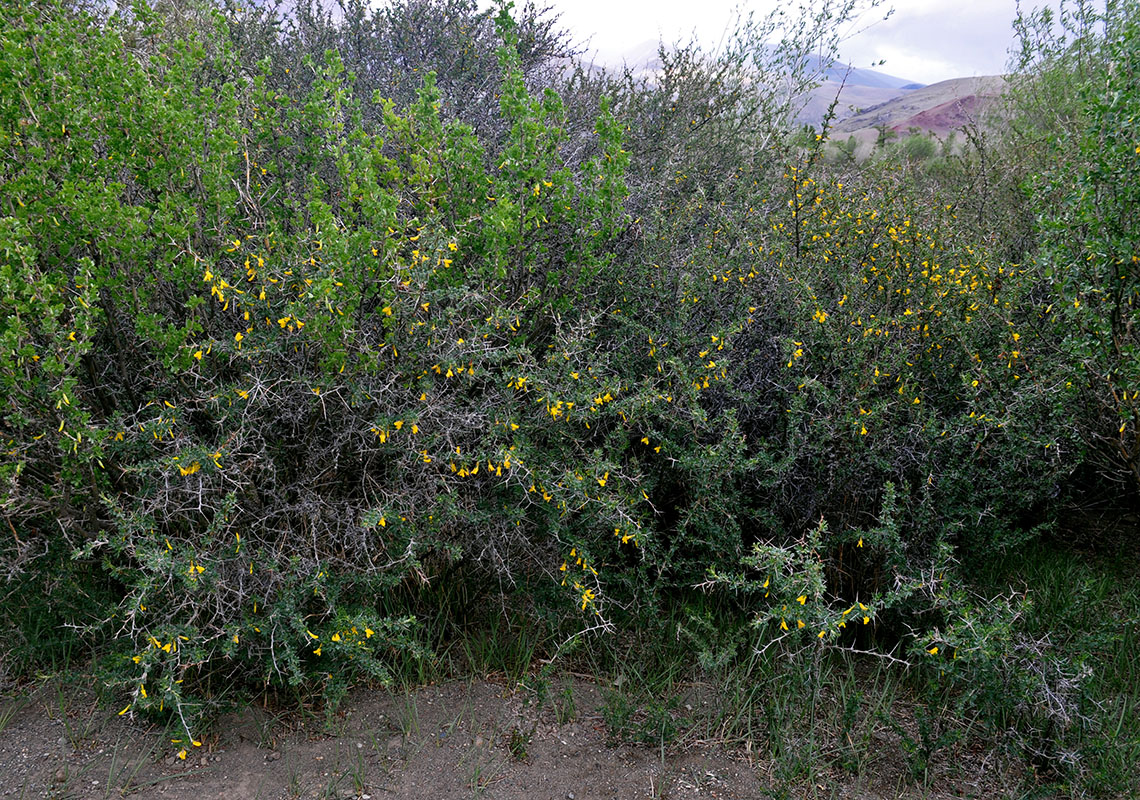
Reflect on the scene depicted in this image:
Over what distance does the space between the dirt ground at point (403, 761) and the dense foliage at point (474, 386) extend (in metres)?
0.17

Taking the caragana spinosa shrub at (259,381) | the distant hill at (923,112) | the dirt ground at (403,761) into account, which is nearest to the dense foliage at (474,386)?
the caragana spinosa shrub at (259,381)

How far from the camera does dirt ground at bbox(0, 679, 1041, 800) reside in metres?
2.46

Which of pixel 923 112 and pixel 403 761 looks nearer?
pixel 403 761

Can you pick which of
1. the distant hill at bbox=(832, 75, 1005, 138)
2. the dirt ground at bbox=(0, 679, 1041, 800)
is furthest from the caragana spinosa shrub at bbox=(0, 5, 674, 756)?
the distant hill at bbox=(832, 75, 1005, 138)

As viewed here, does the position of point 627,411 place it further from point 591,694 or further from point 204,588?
point 204,588

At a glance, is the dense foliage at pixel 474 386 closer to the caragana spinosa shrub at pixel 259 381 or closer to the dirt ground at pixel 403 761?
the caragana spinosa shrub at pixel 259 381

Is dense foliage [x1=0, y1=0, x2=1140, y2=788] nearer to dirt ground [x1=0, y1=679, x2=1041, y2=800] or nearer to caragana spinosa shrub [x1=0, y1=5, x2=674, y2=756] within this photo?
caragana spinosa shrub [x1=0, y1=5, x2=674, y2=756]

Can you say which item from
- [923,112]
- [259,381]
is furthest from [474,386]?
[923,112]

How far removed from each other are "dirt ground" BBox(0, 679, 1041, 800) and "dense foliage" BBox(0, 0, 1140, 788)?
168mm

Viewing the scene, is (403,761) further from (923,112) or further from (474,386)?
(923,112)

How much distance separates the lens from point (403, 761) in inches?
102

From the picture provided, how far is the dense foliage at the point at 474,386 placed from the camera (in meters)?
2.48

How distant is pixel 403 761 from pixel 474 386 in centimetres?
144

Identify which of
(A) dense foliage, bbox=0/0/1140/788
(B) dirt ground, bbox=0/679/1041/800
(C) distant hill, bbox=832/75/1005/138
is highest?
(C) distant hill, bbox=832/75/1005/138
